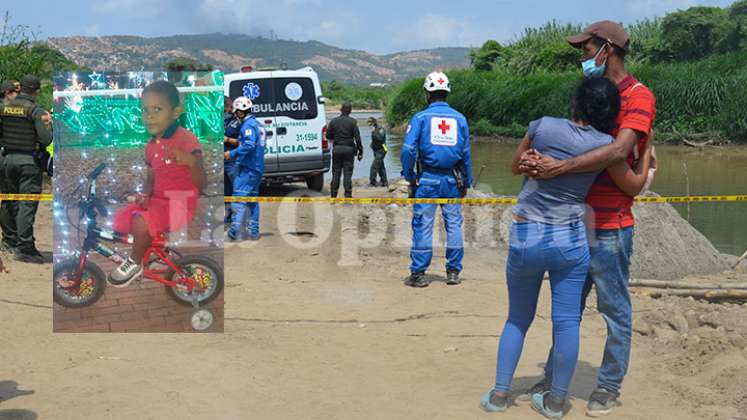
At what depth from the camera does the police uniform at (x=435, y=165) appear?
8.08 m

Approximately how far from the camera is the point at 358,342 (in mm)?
6387

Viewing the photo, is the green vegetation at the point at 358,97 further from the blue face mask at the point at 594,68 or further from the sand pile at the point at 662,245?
the blue face mask at the point at 594,68

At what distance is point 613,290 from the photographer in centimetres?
476

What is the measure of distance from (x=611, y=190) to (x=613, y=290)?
558mm

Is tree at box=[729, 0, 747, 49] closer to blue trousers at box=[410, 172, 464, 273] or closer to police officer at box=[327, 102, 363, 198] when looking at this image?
police officer at box=[327, 102, 363, 198]

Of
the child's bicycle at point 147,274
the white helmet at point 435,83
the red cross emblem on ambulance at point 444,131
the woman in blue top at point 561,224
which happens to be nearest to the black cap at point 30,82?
the child's bicycle at point 147,274

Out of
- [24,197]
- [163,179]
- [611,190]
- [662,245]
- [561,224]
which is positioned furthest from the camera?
[662,245]

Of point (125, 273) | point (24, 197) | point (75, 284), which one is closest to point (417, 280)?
point (125, 273)

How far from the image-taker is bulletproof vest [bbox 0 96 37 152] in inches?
352

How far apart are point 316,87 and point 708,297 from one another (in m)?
9.19

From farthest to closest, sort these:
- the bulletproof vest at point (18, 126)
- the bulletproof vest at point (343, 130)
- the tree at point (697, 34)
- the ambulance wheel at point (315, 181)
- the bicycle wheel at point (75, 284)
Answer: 1. the tree at point (697, 34)
2. the ambulance wheel at point (315, 181)
3. the bulletproof vest at point (343, 130)
4. the bulletproof vest at point (18, 126)
5. the bicycle wheel at point (75, 284)

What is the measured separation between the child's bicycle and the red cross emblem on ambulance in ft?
8.40

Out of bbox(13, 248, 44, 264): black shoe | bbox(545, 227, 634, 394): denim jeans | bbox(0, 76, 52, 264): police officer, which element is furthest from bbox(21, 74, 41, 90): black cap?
bbox(545, 227, 634, 394): denim jeans

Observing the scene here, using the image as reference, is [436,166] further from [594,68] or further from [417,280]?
[594,68]
